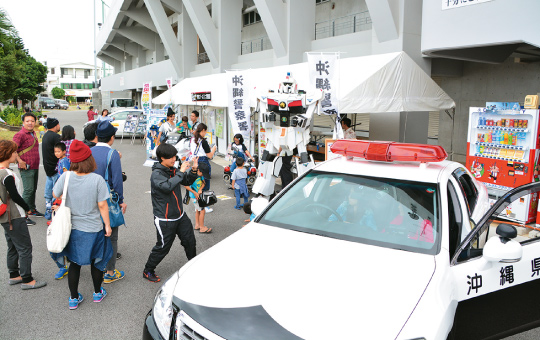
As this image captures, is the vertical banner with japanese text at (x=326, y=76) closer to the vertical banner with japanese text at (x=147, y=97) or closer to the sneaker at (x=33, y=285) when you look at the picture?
the sneaker at (x=33, y=285)

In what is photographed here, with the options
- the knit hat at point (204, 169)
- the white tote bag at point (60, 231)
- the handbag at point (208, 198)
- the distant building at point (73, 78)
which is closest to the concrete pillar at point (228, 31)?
the knit hat at point (204, 169)

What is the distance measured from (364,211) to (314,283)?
1002 millimetres

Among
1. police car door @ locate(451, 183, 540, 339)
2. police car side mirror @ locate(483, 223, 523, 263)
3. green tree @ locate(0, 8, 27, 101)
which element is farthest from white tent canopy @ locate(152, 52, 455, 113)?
green tree @ locate(0, 8, 27, 101)

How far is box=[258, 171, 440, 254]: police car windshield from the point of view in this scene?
306 cm

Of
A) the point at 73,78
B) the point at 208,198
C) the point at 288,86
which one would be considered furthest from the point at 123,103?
the point at 73,78

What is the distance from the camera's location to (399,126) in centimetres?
982

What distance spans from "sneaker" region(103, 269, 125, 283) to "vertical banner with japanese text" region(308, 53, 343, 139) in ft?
15.9

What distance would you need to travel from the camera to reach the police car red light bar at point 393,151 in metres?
3.36

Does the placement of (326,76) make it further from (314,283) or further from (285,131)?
(314,283)

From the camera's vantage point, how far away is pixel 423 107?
29.1 feet

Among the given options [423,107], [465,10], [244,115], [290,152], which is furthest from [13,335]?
[465,10]

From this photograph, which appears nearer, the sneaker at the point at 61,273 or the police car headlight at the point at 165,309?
the police car headlight at the point at 165,309

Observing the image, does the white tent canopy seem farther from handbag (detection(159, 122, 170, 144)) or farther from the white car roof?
the white car roof

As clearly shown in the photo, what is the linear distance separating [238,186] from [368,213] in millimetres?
5383
